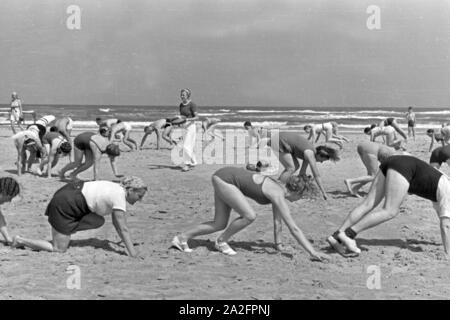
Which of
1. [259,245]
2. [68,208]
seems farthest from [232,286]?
[68,208]

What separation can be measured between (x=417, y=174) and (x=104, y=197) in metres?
3.33

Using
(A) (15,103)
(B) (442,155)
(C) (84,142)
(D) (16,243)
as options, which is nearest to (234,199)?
(D) (16,243)

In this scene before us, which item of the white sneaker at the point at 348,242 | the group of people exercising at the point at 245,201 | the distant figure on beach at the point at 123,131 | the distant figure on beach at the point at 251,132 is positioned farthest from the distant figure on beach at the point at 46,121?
the white sneaker at the point at 348,242

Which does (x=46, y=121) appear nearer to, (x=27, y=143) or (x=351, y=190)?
(x=27, y=143)

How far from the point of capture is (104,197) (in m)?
5.16

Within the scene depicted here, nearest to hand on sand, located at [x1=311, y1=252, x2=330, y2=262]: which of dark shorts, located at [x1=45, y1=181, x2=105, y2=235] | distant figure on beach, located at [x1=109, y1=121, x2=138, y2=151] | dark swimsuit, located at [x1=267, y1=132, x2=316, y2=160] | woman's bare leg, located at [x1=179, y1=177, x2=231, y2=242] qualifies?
woman's bare leg, located at [x1=179, y1=177, x2=231, y2=242]

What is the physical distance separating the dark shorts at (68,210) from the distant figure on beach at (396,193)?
276 cm

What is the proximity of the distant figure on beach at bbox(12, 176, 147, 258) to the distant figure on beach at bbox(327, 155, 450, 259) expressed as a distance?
2.26 m

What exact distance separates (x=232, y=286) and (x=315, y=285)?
79 cm

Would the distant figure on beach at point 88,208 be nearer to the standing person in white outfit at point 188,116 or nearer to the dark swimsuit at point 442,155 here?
the dark swimsuit at point 442,155

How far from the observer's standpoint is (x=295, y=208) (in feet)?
26.4

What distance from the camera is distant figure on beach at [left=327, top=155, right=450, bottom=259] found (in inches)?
209

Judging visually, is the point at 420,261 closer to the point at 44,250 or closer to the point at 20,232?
the point at 44,250

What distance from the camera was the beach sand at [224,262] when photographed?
14.8 feet
